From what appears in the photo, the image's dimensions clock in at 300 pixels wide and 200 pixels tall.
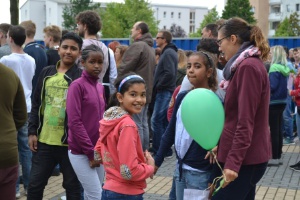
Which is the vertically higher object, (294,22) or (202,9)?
(202,9)

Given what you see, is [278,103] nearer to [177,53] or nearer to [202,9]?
[177,53]

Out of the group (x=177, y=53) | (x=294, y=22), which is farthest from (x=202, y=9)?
(x=177, y=53)

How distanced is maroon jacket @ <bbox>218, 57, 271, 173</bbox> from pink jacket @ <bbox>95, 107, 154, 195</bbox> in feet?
2.00

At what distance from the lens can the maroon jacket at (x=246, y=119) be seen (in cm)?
346

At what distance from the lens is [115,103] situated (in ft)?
13.1

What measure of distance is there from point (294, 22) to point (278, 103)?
1910 inches

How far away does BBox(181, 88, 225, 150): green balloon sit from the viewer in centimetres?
359

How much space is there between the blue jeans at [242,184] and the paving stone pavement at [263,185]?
2.89 metres

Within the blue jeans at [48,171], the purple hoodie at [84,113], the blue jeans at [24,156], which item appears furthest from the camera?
the blue jeans at [24,156]

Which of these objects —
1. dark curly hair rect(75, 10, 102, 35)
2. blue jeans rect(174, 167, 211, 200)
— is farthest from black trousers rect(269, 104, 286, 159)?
blue jeans rect(174, 167, 211, 200)

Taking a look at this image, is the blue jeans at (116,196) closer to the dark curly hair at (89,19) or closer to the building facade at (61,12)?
the dark curly hair at (89,19)

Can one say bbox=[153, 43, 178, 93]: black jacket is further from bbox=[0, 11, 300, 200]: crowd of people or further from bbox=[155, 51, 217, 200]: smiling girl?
bbox=[155, 51, 217, 200]: smiling girl

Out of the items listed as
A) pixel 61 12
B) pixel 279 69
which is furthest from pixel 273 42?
pixel 61 12

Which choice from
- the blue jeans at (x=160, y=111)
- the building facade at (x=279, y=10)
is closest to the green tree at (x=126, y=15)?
the building facade at (x=279, y=10)
